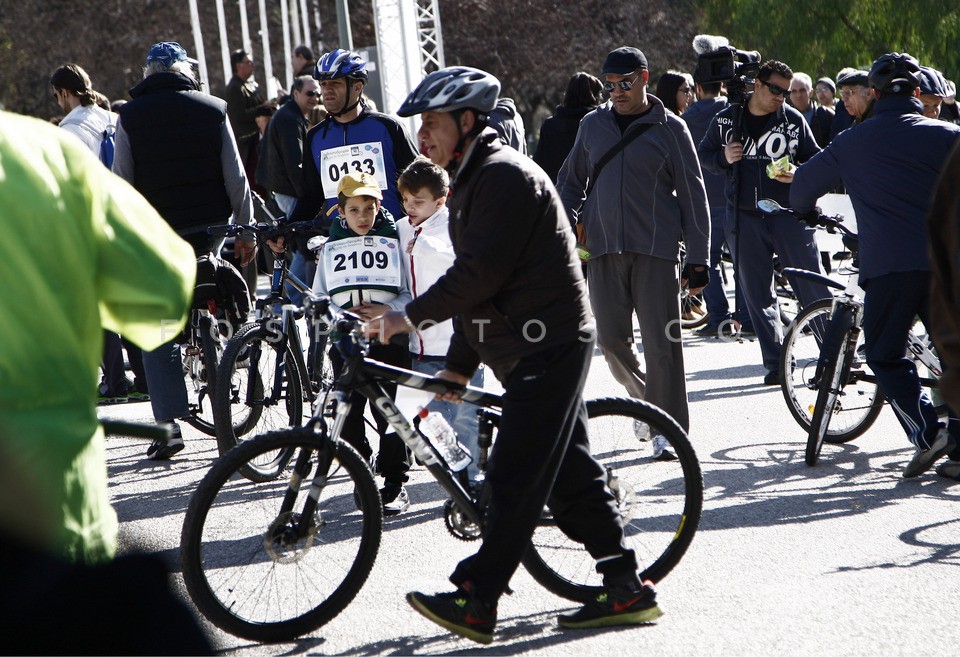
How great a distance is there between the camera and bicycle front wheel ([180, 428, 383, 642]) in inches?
170

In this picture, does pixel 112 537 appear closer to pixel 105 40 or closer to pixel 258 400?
pixel 258 400

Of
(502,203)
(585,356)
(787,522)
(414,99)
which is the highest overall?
(414,99)

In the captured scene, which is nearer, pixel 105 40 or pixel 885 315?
pixel 885 315

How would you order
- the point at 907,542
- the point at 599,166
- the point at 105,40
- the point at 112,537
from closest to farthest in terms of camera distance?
1. the point at 112,537
2. the point at 907,542
3. the point at 599,166
4. the point at 105,40

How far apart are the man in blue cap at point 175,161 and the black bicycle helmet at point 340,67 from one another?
0.58m

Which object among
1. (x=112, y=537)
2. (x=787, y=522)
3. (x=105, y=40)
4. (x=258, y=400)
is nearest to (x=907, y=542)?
(x=787, y=522)

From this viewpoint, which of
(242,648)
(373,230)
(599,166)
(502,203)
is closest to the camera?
(502,203)

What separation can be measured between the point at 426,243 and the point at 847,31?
80.3 feet

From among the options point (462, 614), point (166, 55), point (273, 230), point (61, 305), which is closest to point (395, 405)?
point (462, 614)

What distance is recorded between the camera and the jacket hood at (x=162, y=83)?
7.16 m

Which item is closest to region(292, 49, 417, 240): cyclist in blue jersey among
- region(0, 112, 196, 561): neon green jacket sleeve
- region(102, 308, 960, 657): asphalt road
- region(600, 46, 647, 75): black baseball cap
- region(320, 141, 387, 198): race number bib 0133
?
region(320, 141, 387, 198): race number bib 0133

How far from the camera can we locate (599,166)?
264 inches

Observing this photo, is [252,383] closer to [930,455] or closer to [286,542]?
[286,542]

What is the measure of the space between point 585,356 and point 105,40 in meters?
36.5
